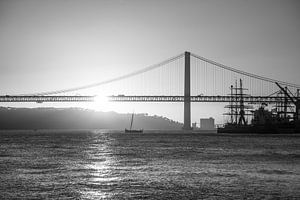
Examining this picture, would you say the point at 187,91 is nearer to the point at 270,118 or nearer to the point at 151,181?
the point at 270,118

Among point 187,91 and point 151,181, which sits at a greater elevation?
point 187,91

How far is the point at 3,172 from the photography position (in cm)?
3369

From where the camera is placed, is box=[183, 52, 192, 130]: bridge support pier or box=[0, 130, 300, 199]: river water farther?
box=[183, 52, 192, 130]: bridge support pier

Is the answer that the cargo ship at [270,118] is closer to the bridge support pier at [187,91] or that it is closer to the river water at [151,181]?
the bridge support pier at [187,91]

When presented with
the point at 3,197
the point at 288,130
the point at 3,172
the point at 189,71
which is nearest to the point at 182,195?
the point at 3,197

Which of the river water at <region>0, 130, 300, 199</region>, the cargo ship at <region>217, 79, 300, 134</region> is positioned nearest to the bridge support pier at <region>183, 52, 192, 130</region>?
the cargo ship at <region>217, 79, 300, 134</region>

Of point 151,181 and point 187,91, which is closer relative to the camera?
point 151,181

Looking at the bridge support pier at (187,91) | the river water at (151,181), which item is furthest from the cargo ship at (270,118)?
the river water at (151,181)

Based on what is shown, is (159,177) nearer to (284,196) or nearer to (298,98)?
(284,196)

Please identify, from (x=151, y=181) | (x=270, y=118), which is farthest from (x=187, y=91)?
(x=151, y=181)

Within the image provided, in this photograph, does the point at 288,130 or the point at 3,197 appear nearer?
the point at 3,197

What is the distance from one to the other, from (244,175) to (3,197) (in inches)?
652

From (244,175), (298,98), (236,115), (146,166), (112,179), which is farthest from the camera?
(236,115)

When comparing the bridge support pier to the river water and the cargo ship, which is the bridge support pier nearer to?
the cargo ship
